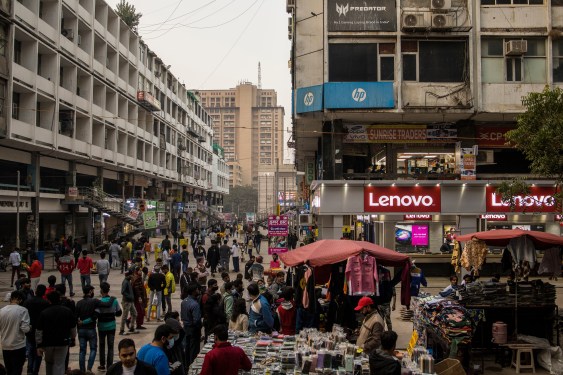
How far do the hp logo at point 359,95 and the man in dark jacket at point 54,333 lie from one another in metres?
16.9

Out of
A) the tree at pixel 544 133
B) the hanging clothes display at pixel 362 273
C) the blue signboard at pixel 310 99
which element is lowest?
the hanging clothes display at pixel 362 273

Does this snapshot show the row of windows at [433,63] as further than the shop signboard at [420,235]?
No

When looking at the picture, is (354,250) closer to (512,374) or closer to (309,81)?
(512,374)

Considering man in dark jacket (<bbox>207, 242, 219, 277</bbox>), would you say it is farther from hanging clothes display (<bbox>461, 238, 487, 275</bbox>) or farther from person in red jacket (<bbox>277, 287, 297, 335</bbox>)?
person in red jacket (<bbox>277, 287, 297, 335</bbox>)

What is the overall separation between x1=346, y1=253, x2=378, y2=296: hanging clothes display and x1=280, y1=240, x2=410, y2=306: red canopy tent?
13 centimetres

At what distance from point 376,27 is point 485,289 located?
15347 millimetres

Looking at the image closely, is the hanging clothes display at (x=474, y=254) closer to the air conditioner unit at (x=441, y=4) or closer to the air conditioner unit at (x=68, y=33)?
the air conditioner unit at (x=441, y=4)

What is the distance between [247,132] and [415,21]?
159919 millimetres

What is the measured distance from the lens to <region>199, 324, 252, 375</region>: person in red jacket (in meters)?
6.52

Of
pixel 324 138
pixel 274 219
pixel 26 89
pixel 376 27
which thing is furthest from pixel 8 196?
pixel 376 27

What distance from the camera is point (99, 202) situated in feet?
133

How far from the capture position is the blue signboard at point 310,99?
23484 mm

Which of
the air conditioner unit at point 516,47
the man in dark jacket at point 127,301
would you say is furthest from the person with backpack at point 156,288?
the air conditioner unit at point 516,47

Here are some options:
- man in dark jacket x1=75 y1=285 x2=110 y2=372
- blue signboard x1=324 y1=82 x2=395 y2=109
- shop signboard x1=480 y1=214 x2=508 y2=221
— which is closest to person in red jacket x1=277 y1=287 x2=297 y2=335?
man in dark jacket x1=75 y1=285 x2=110 y2=372
